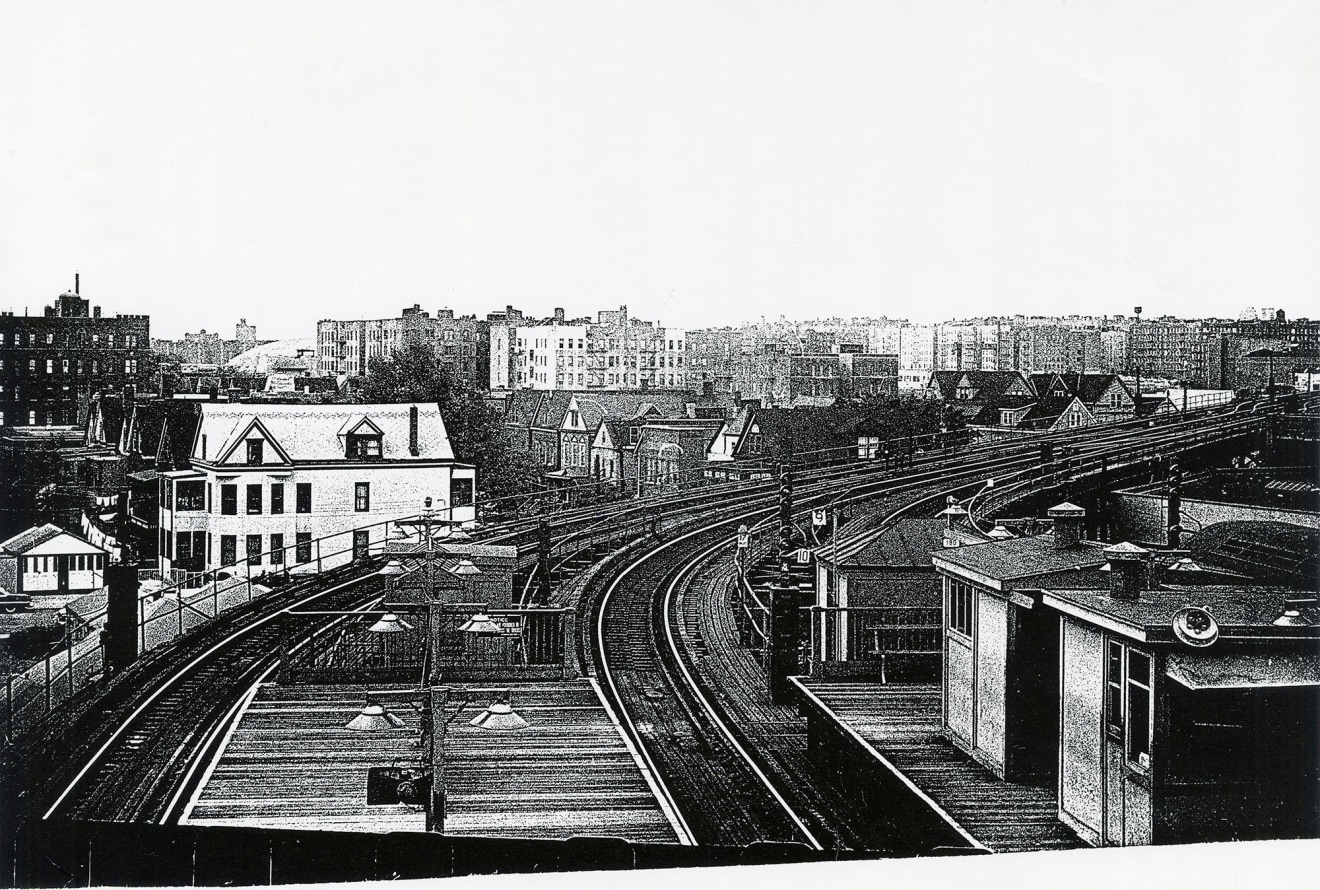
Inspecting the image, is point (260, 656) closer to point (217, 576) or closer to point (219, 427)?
point (217, 576)

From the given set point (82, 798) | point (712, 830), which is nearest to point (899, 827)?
point (712, 830)

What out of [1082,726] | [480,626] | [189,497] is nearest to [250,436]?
[189,497]

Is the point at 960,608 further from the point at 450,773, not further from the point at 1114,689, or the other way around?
the point at 450,773

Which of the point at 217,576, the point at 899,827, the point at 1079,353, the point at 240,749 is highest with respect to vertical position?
the point at 1079,353

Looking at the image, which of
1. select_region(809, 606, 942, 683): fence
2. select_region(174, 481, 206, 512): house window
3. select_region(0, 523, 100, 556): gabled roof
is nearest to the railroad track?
select_region(809, 606, 942, 683): fence

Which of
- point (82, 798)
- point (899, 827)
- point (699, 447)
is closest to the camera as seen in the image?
point (82, 798)

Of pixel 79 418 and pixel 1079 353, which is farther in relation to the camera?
pixel 1079 353

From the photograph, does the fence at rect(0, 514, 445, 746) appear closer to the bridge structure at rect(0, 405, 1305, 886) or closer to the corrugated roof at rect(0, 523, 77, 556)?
the bridge structure at rect(0, 405, 1305, 886)
